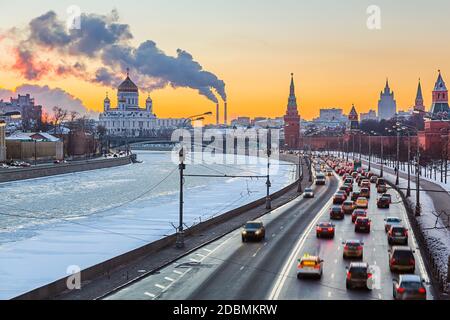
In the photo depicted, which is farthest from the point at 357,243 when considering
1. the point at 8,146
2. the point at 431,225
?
the point at 8,146

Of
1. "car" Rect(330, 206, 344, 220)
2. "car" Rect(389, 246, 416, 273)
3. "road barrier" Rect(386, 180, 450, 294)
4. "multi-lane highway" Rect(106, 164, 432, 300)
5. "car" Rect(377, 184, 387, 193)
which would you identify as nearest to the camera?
"multi-lane highway" Rect(106, 164, 432, 300)

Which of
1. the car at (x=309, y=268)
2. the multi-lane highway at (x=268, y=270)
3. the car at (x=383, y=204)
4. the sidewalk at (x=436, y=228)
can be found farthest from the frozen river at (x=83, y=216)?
the sidewalk at (x=436, y=228)

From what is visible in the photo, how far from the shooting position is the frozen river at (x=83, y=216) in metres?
24.6

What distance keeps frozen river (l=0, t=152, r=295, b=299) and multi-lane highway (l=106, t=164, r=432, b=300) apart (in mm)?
3938

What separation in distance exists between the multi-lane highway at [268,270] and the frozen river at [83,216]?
155 inches

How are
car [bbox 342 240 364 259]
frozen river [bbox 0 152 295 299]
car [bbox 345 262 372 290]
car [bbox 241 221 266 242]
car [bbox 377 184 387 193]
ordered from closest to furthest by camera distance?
car [bbox 345 262 372 290] → car [bbox 342 240 364 259] → frozen river [bbox 0 152 295 299] → car [bbox 241 221 266 242] → car [bbox 377 184 387 193]

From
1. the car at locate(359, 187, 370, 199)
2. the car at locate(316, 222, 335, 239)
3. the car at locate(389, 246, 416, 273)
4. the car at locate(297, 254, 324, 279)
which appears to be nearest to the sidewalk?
the car at locate(389, 246, 416, 273)

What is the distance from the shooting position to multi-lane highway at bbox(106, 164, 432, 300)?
17625 millimetres

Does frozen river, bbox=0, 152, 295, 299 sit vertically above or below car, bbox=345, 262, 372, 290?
below

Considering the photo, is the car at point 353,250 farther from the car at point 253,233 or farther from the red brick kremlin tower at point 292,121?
the red brick kremlin tower at point 292,121

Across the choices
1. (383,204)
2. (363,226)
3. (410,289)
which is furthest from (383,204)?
(410,289)

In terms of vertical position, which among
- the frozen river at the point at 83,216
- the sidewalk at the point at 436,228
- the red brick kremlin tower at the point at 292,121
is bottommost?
the frozen river at the point at 83,216

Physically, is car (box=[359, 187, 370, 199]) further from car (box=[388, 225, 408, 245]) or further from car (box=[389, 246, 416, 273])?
car (box=[389, 246, 416, 273])
